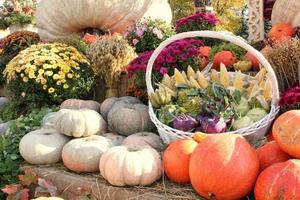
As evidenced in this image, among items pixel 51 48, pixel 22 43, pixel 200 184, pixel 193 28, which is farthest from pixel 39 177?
pixel 22 43

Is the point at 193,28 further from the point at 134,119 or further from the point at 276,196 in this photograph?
the point at 276,196

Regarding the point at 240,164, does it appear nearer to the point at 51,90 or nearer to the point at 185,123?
the point at 185,123

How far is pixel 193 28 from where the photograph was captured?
5965 millimetres

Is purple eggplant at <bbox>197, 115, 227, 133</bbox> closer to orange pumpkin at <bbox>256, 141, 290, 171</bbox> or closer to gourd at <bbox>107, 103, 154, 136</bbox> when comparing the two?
A: orange pumpkin at <bbox>256, 141, 290, 171</bbox>

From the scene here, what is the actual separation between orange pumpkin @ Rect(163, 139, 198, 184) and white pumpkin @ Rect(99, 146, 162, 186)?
84 mm

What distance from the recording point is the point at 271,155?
2391mm

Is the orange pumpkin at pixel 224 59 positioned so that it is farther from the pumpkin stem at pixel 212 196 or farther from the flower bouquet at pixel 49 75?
the pumpkin stem at pixel 212 196

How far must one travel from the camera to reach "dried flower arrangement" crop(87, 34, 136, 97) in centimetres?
453

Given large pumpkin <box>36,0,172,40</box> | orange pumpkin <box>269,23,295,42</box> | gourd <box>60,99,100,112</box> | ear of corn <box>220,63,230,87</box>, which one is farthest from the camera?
large pumpkin <box>36,0,172,40</box>

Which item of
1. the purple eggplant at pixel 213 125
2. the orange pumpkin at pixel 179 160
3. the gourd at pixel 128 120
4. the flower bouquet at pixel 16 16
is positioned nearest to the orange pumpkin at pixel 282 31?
the gourd at pixel 128 120

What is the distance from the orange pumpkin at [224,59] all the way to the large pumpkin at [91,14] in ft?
8.26

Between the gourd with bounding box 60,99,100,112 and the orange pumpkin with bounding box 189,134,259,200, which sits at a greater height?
the orange pumpkin with bounding box 189,134,259,200

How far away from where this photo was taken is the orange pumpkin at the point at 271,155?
236 cm

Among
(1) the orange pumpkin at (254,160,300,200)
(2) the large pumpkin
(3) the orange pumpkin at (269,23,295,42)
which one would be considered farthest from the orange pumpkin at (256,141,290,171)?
(2) the large pumpkin
